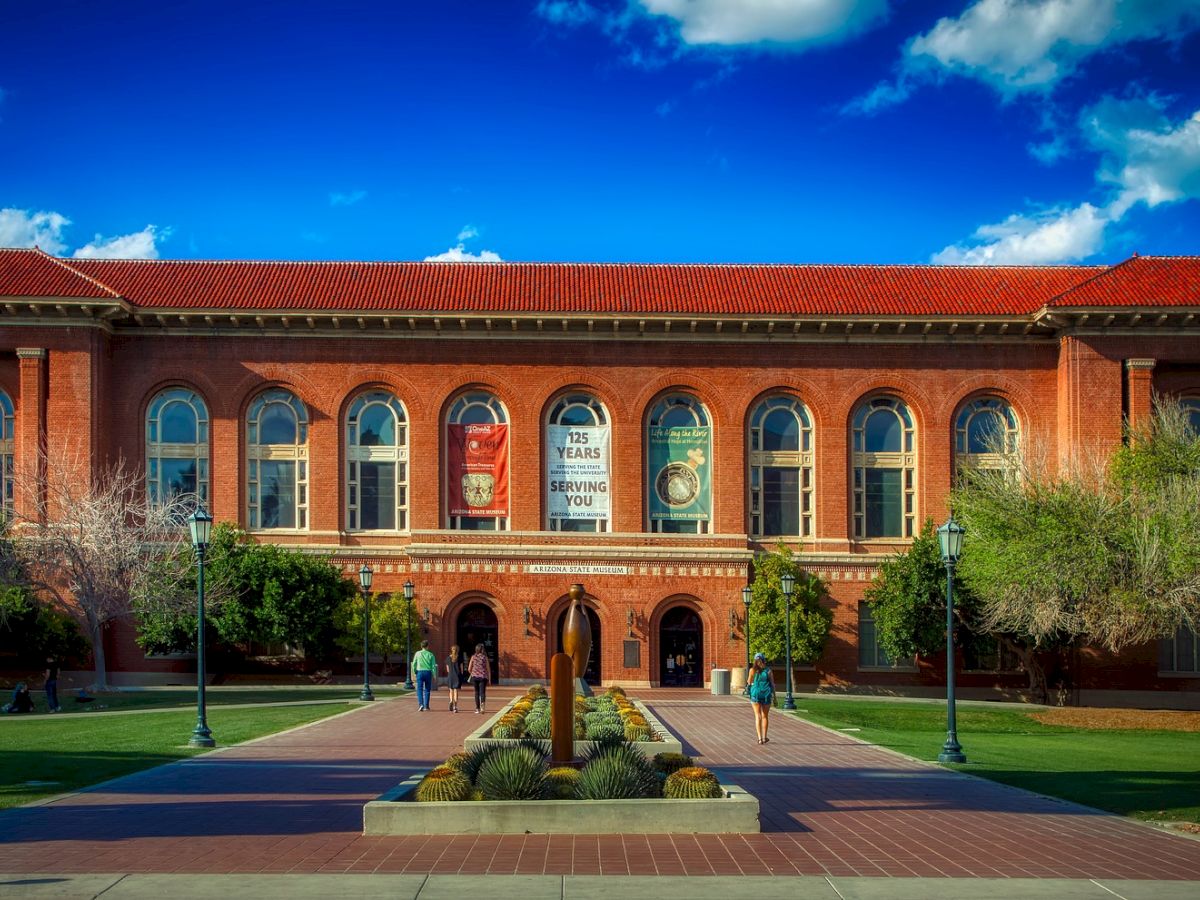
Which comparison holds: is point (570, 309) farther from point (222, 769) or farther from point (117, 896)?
point (117, 896)

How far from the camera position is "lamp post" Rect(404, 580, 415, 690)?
40.9m

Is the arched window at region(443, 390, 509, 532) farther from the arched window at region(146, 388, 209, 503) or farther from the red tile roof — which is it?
the arched window at region(146, 388, 209, 503)

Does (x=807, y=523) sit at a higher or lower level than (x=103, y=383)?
lower

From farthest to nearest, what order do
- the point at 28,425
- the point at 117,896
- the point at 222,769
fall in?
the point at 28,425
the point at 222,769
the point at 117,896

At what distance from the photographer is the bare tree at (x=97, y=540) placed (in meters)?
39.2

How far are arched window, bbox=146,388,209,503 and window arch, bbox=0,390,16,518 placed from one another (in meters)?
4.45

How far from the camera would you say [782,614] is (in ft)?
139

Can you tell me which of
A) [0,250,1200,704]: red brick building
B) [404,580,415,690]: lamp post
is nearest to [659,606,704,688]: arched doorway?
[0,250,1200,704]: red brick building

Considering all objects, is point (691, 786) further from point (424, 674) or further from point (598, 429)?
point (598, 429)

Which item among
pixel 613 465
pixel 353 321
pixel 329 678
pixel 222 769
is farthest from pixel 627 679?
pixel 222 769

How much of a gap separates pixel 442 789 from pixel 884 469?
112ft

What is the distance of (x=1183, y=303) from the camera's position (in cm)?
4291

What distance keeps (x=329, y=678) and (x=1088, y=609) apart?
24103 mm

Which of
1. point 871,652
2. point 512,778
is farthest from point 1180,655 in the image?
point 512,778
